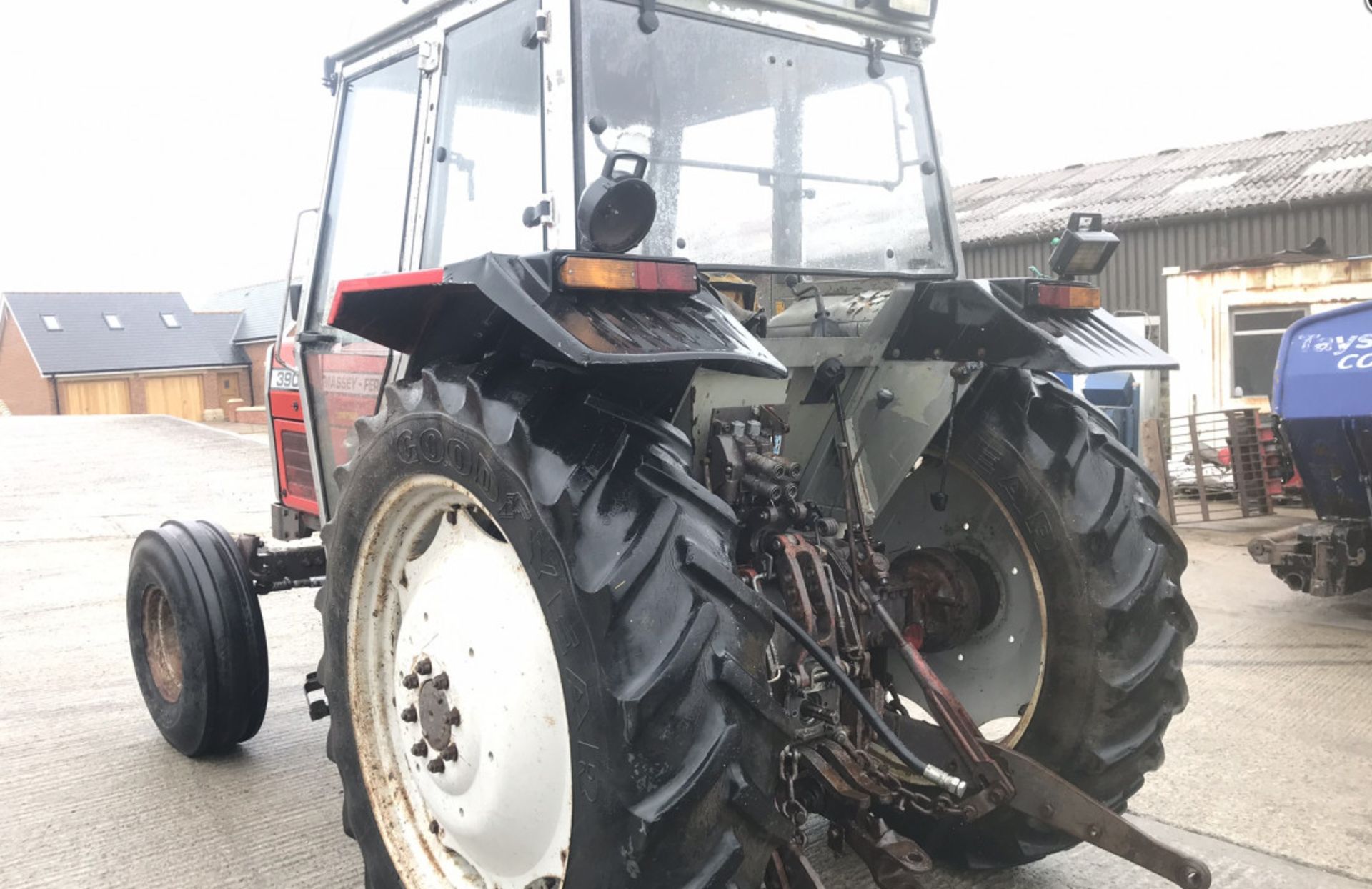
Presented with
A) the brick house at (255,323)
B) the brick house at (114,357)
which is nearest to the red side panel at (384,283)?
the brick house at (255,323)

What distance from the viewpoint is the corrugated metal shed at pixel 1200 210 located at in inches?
539

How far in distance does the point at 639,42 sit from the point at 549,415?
1.16 meters

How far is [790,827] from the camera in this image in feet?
6.61

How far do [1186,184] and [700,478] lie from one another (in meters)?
16.2

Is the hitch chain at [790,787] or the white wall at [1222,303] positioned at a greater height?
the white wall at [1222,303]

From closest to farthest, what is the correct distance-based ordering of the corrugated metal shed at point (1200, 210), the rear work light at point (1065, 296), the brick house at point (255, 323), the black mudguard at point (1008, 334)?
1. the black mudguard at point (1008, 334)
2. the rear work light at point (1065, 296)
3. the corrugated metal shed at point (1200, 210)
4. the brick house at point (255, 323)

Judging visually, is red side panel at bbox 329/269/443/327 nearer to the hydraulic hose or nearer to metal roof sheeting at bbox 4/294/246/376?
the hydraulic hose

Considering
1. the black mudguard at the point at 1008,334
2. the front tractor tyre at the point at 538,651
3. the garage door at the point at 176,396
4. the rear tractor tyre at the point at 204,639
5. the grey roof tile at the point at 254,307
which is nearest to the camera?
the front tractor tyre at the point at 538,651

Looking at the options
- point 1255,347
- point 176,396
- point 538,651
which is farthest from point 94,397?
point 538,651

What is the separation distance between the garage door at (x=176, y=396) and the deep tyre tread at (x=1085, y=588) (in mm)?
43314

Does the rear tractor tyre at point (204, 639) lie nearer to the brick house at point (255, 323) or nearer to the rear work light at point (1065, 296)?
the rear work light at point (1065, 296)

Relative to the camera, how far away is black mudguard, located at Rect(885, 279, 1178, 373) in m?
2.80

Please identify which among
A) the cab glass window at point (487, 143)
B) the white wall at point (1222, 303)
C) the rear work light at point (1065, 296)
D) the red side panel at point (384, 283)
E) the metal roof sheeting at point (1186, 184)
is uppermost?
the metal roof sheeting at point (1186, 184)

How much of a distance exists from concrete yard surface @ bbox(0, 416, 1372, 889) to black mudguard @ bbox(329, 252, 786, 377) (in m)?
1.82
